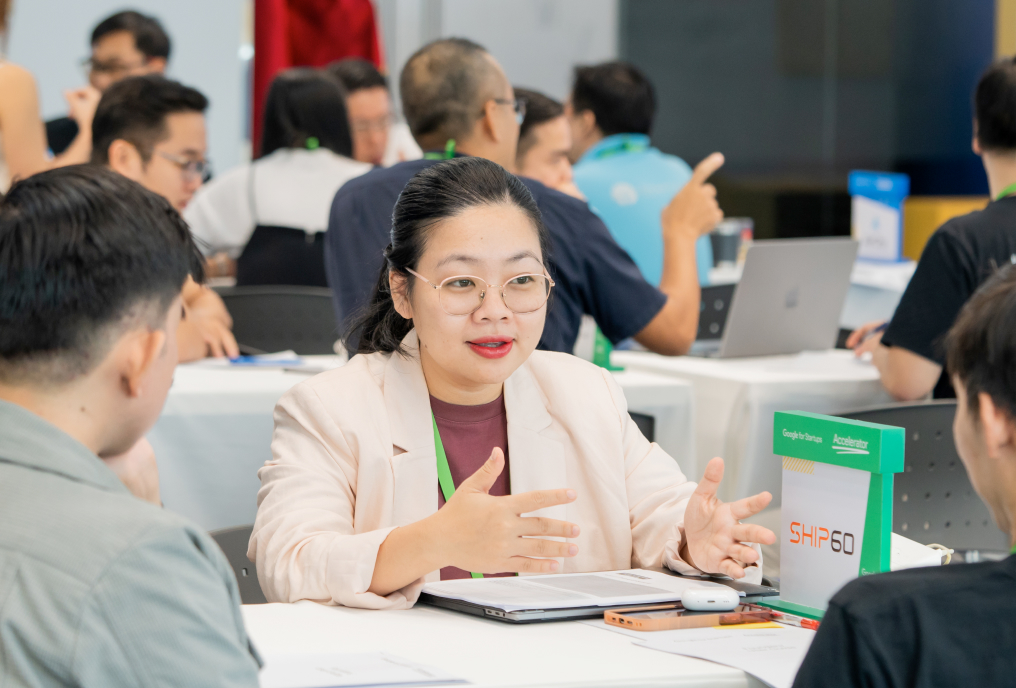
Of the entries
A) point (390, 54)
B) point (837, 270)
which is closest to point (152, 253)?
point (837, 270)

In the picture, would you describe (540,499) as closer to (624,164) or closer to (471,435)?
(471,435)

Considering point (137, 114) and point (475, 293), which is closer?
point (475, 293)

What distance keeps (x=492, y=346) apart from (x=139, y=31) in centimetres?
394

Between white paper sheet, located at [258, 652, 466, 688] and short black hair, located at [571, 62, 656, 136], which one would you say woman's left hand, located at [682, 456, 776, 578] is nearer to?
white paper sheet, located at [258, 652, 466, 688]

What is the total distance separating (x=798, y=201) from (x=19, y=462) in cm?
754

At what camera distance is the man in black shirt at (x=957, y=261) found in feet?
9.27

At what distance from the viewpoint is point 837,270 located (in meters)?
3.52

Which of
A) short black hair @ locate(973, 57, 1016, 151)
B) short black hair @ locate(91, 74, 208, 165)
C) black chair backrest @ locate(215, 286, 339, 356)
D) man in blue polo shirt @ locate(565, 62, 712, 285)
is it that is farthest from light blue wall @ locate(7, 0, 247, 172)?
short black hair @ locate(973, 57, 1016, 151)

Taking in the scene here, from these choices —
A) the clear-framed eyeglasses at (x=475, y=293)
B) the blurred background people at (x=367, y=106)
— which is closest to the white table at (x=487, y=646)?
the clear-framed eyeglasses at (x=475, y=293)

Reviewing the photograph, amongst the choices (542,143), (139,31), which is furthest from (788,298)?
(139,31)

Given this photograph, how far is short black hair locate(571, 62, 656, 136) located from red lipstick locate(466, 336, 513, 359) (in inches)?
122

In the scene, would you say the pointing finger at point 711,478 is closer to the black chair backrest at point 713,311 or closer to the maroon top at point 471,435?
the maroon top at point 471,435

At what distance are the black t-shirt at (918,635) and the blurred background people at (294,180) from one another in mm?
3463

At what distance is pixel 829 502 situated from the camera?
4.89 feet
